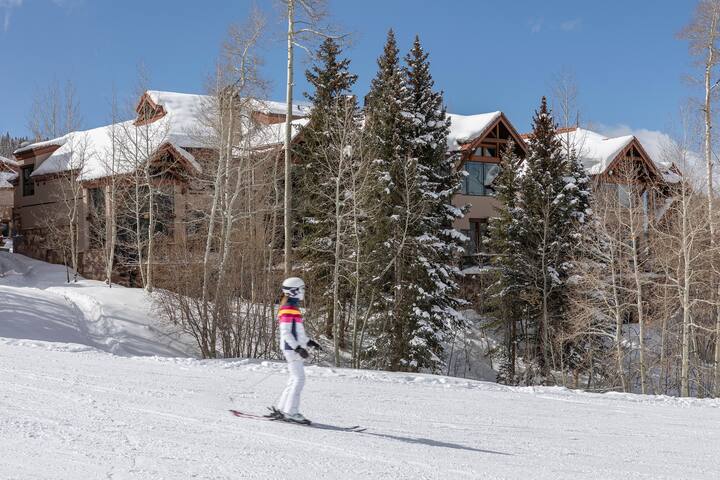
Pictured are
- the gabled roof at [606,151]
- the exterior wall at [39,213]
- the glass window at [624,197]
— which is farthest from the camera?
the exterior wall at [39,213]

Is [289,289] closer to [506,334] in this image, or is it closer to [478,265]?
[506,334]

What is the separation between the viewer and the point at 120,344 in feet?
71.6

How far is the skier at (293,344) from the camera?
8117 mm

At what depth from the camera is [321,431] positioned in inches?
310

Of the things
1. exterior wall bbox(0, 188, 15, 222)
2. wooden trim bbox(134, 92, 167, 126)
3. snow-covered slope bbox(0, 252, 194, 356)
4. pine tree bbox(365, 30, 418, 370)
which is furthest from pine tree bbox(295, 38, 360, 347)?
exterior wall bbox(0, 188, 15, 222)

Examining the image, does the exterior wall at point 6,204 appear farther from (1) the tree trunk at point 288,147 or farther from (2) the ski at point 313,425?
(2) the ski at point 313,425

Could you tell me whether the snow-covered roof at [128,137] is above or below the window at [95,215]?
above

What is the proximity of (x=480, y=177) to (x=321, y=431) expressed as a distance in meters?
30.2

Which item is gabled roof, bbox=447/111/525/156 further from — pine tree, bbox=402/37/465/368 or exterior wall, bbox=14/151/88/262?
exterior wall, bbox=14/151/88/262

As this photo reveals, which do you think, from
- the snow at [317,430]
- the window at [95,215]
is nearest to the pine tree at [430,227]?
the snow at [317,430]

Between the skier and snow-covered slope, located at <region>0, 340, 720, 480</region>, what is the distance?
11.6 inches

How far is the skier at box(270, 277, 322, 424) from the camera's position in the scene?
26.6 feet

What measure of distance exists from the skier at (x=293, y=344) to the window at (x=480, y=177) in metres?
28.9

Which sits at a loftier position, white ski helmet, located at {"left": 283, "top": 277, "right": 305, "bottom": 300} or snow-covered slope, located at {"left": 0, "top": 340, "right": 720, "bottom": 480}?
white ski helmet, located at {"left": 283, "top": 277, "right": 305, "bottom": 300}
